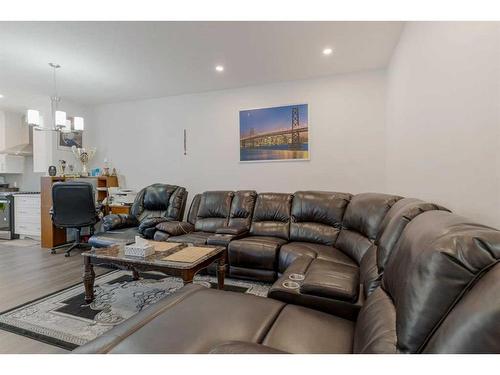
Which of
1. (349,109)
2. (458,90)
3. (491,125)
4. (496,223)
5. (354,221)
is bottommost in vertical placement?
(354,221)

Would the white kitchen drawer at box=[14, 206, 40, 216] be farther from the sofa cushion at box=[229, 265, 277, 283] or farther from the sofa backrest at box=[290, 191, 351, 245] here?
the sofa backrest at box=[290, 191, 351, 245]

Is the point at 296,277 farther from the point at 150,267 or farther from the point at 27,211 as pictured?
the point at 27,211

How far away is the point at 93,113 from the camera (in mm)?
5289

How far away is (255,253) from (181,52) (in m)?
2.45

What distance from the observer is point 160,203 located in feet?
13.3

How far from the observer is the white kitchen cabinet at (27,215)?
4.88 metres

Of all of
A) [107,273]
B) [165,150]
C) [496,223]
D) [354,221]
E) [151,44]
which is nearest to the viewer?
[496,223]

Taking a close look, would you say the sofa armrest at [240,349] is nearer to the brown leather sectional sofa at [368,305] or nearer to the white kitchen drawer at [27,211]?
the brown leather sectional sofa at [368,305]

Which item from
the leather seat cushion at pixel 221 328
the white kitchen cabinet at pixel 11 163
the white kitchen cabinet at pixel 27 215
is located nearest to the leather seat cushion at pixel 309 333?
the leather seat cushion at pixel 221 328

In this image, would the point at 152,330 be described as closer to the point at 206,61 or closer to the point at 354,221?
the point at 354,221

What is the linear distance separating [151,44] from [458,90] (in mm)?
2810

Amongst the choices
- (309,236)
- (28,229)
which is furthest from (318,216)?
(28,229)

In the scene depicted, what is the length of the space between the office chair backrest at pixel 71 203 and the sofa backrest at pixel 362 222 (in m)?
3.70

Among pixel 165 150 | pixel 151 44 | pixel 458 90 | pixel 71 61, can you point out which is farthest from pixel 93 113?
pixel 458 90
